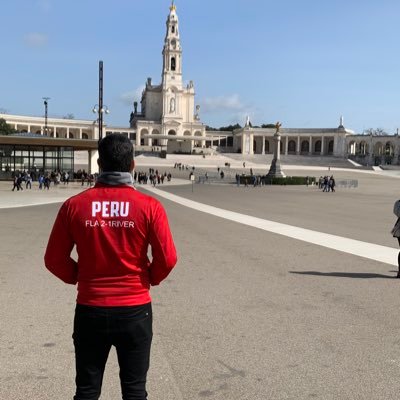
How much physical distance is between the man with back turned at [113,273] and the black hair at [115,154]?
3.4 inches

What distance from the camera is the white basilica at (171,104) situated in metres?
135

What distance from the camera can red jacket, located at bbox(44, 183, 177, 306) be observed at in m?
2.81

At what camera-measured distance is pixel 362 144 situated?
465 feet

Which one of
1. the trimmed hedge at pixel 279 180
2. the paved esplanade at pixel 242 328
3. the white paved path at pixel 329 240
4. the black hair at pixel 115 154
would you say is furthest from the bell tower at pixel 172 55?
the black hair at pixel 115 154

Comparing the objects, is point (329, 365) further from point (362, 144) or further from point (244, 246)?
point (362, 144)

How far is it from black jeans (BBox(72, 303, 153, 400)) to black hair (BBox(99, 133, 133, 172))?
0.83m

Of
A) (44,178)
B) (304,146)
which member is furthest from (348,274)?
(304,146)

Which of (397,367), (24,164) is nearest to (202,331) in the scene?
(397,367)

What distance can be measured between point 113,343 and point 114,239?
1.92 ft

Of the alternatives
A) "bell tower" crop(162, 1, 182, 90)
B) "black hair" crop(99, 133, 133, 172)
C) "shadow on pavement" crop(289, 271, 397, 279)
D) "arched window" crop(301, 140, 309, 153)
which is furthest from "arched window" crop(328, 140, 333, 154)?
"black hair" crop(99, 133, 133, 172)

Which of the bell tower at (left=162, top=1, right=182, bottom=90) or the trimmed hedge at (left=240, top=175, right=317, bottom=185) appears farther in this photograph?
the bell tower at (left=162, top=1, right=182, bottom=90)

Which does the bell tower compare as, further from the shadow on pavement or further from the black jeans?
the black jeans

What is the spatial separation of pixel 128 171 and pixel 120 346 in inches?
40.4

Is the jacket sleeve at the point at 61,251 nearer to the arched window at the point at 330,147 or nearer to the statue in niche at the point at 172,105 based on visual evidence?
the statue in niche at the point at 172,105
